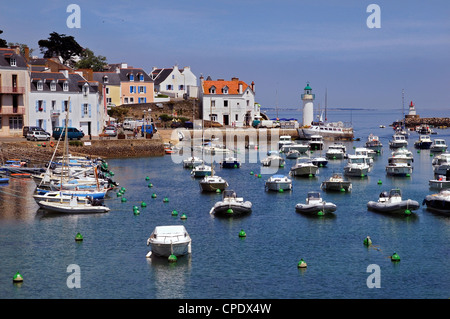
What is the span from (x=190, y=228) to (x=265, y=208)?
10.4 metres

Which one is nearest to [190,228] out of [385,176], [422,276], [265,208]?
[265,208]

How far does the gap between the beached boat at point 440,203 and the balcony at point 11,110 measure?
61.2 m

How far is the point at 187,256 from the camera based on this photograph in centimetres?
4031

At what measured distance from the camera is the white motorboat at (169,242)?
3938 cm

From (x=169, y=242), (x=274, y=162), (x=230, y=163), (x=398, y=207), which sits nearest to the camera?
(x=169, y=242)

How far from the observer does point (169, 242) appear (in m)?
39.3

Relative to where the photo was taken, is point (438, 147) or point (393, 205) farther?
point (438, 147)

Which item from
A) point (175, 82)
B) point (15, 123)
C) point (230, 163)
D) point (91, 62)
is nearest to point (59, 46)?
point (91, 62)

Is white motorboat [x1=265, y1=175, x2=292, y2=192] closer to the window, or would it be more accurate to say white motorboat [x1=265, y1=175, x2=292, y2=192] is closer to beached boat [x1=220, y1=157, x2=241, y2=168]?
beached boat [x1=220, y1=157, x2=241, y2=168]

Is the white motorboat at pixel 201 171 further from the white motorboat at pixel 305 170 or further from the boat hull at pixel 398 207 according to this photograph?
the boat hull at pixel 398 207

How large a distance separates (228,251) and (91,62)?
120172mm

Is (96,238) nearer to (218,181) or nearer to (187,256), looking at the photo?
(187,256)

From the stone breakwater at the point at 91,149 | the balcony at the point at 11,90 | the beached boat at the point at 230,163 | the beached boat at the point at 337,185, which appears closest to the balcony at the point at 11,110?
the balcony at the point at 11,90

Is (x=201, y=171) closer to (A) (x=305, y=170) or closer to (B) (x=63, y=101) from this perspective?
(A) (x=305, y=170)
